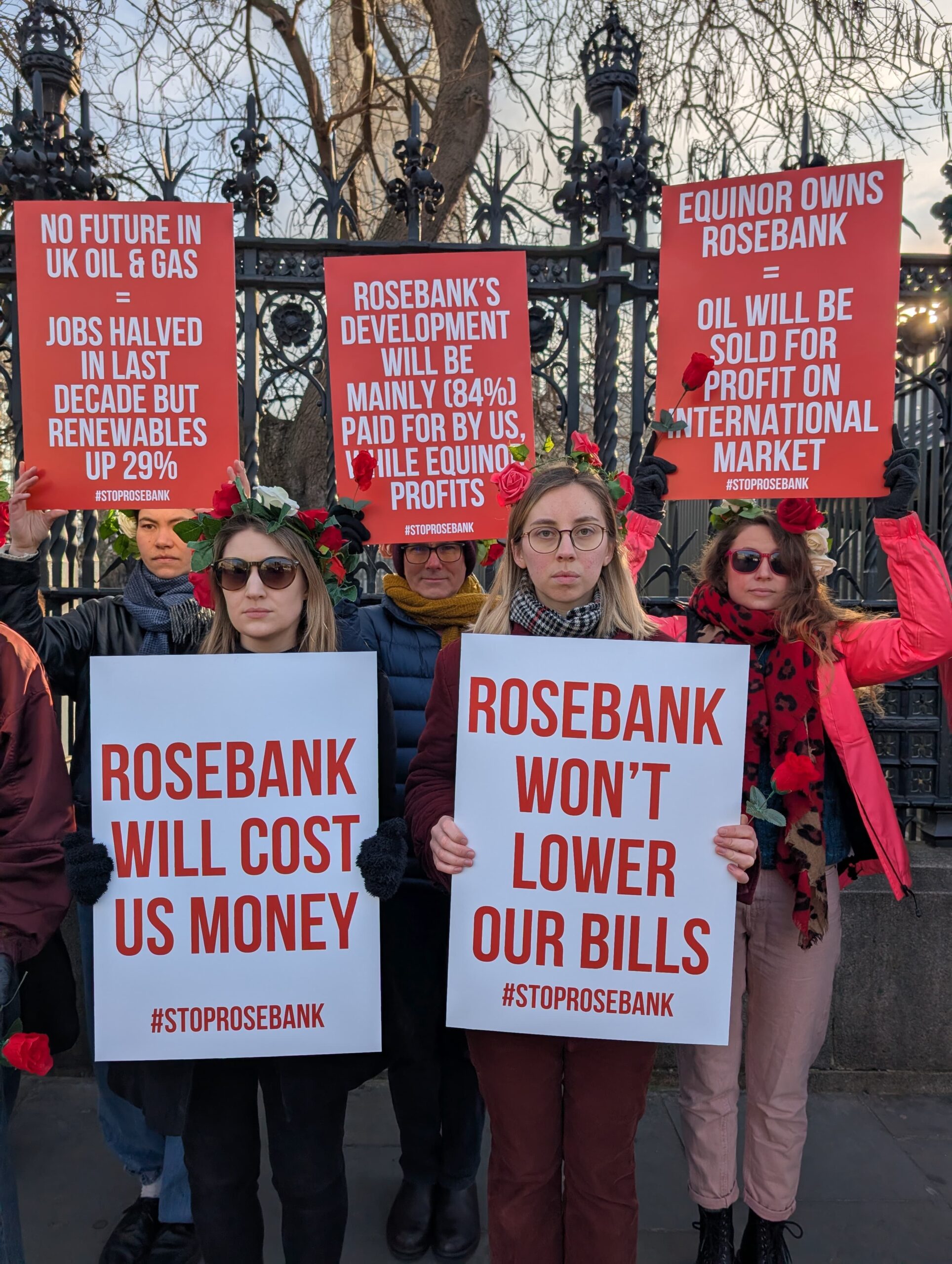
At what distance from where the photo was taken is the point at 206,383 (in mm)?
2898

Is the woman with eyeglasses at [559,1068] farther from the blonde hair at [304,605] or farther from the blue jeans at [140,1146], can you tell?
the blue jeans at [140,1146]

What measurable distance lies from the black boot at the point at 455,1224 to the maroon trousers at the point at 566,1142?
654 millimetres

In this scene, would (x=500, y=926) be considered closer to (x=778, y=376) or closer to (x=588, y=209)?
(x=778, y=376)

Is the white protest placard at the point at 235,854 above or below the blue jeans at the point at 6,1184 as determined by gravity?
above

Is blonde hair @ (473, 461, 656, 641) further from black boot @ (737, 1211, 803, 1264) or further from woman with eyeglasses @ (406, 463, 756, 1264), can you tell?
black boot @ (737, 1211, 803, 1264)

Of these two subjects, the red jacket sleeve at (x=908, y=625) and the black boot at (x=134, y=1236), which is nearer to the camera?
the red jacket sleeve at (x=908, y=625)

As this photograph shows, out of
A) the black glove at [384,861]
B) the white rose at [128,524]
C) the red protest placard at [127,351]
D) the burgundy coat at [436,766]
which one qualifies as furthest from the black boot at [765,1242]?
the white rose at [128,524]

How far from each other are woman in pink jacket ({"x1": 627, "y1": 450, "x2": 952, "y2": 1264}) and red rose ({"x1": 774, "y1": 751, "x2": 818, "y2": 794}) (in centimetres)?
39

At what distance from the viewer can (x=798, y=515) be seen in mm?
2387

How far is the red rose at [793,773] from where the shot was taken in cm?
190

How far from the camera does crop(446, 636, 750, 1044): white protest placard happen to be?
197cm

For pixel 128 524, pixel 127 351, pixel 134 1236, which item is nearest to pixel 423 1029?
pixel 134 1236

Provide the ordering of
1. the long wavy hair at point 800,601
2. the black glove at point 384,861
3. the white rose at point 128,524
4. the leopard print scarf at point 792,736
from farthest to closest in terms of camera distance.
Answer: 1. the white rose at point 128,524
2. the long wavy hair at point 800,601
3. the leopard print scarf at point 792,736
4. the black glove at point 384,861

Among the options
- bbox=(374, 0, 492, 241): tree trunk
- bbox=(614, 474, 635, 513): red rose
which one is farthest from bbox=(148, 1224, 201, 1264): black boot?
bbox=(374, 0, 492, 241): tree trunk
